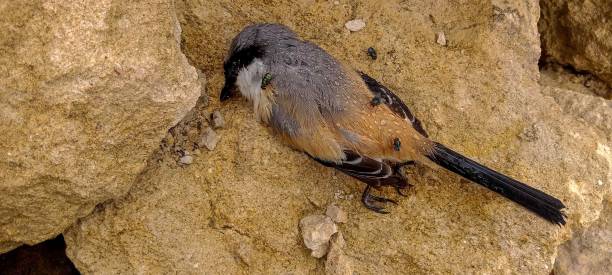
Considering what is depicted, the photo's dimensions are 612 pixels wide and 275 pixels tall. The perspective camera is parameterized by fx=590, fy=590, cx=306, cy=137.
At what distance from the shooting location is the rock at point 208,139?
148 inches

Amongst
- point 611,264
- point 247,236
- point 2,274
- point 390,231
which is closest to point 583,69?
point 611,264

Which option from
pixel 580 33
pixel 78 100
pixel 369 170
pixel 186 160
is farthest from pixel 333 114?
pixel 580 33

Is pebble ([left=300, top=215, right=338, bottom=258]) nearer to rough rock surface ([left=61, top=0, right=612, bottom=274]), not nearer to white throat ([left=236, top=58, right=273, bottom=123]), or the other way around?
rough rock surface ([left=61, top=0, right=612, bottom=274])

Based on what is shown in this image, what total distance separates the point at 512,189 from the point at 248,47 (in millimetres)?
1856

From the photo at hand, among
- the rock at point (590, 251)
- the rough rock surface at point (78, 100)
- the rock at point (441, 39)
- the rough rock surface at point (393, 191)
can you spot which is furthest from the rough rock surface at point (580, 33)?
the rough rock surface at point (78, 100)

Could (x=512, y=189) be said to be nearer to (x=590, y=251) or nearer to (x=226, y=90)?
(x=590, y=251)

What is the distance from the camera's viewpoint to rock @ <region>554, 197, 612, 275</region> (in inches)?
154

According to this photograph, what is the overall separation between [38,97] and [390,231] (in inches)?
85.0

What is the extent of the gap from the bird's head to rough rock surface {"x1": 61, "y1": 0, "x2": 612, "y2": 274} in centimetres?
14

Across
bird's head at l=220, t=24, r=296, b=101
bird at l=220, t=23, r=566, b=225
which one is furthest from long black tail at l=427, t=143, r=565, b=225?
bird's head at l=220, t=24, r=296, b=101

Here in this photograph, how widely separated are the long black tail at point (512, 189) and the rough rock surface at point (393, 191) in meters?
0.16

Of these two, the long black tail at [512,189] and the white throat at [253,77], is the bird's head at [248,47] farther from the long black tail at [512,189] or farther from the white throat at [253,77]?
the long black tail at [512,189]

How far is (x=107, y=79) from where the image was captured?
301 centimetres

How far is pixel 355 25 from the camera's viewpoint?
4.22 meters
